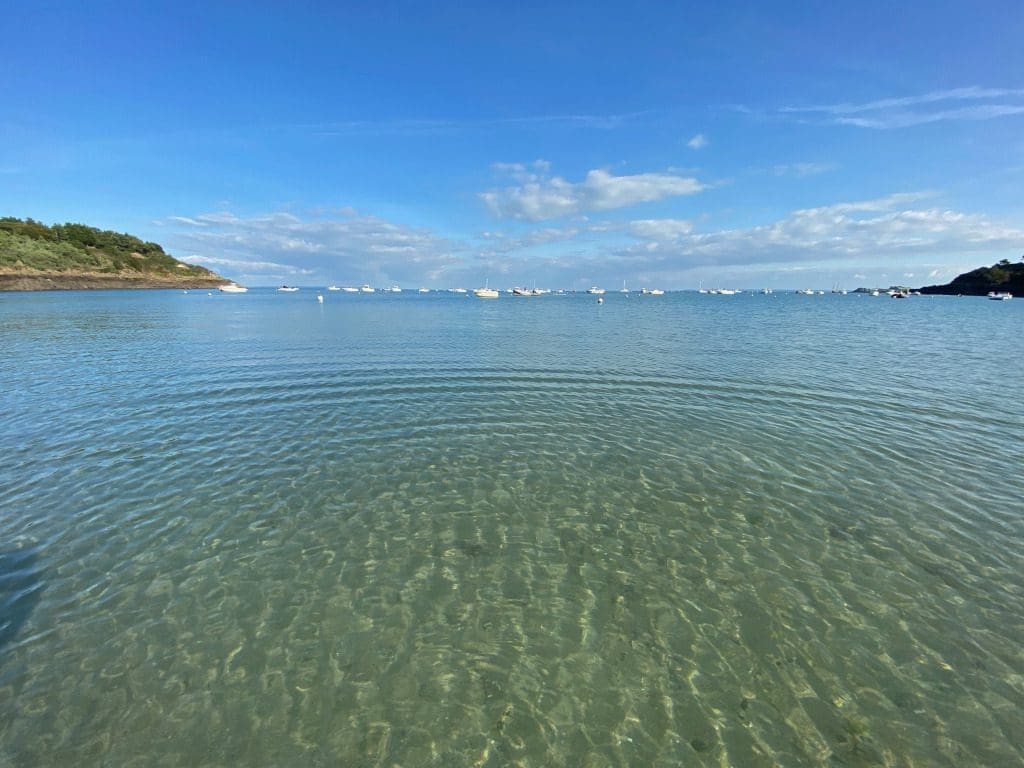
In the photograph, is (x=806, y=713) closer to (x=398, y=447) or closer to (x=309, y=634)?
(x=309, y=634)

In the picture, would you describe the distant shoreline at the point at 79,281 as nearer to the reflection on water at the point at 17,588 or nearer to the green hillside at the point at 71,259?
the green hillside at the point at 71,259

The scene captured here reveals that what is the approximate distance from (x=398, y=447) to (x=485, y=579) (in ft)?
25.7

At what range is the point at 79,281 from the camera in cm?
14925

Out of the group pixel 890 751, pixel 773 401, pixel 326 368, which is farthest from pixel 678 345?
pixel 890 751

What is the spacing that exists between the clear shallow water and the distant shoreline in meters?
168

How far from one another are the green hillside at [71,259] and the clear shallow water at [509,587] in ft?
563

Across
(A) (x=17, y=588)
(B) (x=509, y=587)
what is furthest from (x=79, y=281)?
(B) (x=509, y=587)

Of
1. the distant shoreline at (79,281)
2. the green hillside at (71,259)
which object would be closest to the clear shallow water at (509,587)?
the distant shoreline at (79,281)

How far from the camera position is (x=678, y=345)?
139 ft

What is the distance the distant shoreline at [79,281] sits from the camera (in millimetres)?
128625

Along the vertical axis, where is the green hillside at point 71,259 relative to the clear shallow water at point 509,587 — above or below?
above

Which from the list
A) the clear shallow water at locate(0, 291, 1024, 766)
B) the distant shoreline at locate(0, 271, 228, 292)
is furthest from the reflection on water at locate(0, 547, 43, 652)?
the distant shoreline at locate(0, 271, 228, 292)

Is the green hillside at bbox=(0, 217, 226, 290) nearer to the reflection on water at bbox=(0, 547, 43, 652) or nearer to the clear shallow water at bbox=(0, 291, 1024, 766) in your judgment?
the clear shallow water at bbox=(0, 291, 1024, 766)

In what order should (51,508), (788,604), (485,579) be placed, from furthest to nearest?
(51,508)
(485,579)
(788,604)
